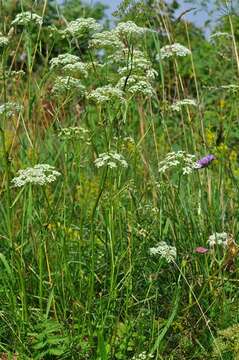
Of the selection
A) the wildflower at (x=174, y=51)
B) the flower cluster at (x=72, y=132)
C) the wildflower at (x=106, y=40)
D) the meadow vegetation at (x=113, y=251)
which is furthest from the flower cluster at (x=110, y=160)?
the wildflower at (x=174, y=51)

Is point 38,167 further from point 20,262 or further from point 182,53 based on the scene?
point 182,53

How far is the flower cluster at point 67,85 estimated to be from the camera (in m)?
3.00

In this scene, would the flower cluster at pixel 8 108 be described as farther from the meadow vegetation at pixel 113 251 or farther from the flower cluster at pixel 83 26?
the flower cluster at pixel 83 26

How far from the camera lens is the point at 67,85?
9.80 feet

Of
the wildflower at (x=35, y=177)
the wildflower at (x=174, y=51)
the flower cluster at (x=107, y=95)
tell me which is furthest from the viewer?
the wildflower at (x=174, y=51)

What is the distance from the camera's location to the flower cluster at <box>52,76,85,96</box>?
9.85ft

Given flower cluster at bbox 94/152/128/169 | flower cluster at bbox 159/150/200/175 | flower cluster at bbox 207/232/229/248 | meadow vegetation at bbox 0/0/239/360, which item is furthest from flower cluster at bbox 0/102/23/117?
flower cluster at bbox 207/232/229/248

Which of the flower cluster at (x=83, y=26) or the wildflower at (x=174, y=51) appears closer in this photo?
the flower cluster at (x=83, y=26)

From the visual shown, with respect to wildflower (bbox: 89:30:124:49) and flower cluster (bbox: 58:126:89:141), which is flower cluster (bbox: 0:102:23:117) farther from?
wildflower (bbox: 89:30:124:49)

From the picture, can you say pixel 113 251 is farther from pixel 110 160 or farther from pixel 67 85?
pixel 67 85

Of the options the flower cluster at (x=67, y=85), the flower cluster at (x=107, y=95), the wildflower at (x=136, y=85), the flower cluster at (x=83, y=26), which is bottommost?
the flower cluster at (x=107, y=95)

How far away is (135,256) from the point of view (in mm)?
3088

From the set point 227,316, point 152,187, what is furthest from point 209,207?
point 227,316

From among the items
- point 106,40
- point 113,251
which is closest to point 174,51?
point 106,40
